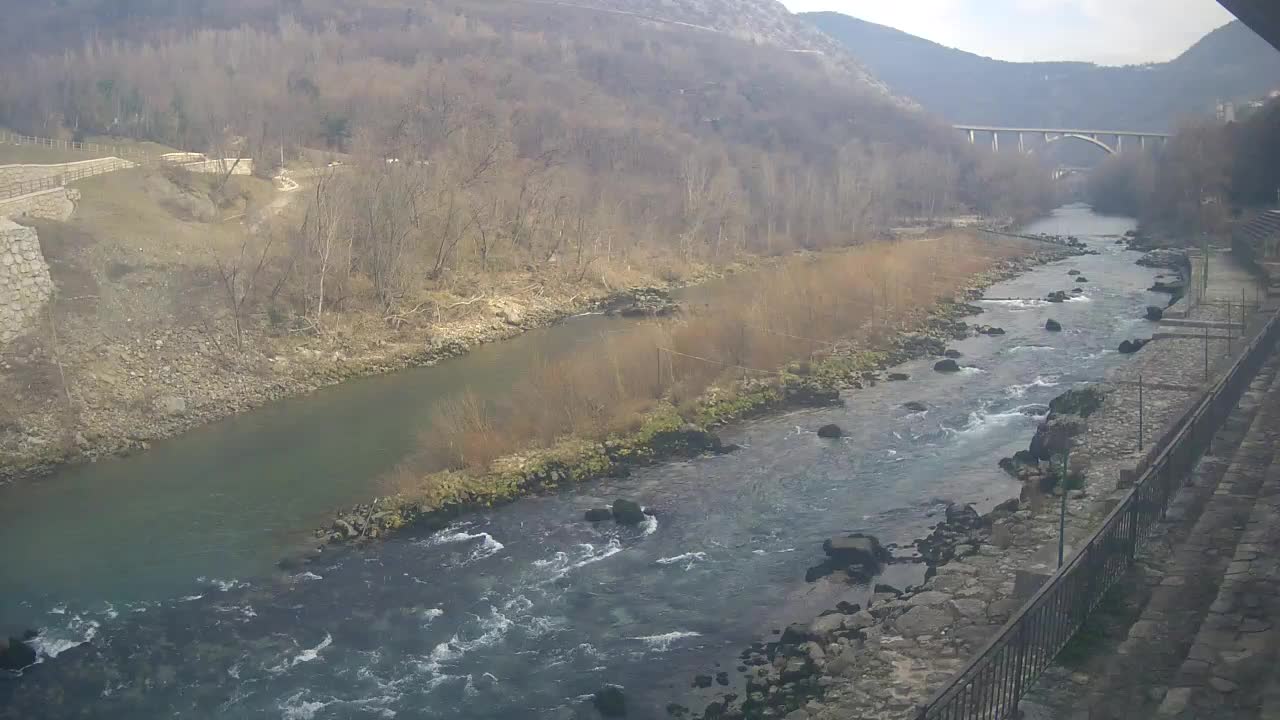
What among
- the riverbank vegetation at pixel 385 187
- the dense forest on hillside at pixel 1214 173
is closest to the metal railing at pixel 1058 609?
the riverbank vegetation at pixel 385 187

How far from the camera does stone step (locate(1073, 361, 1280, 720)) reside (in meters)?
5.34

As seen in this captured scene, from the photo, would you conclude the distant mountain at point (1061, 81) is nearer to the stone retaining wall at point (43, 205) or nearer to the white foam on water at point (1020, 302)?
the white foam on water at point (1020, 302)

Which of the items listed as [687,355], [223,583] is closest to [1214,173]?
[687,355]

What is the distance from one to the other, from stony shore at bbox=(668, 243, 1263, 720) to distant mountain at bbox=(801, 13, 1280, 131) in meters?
51.3

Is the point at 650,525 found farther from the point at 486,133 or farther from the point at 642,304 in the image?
the point at 486,133

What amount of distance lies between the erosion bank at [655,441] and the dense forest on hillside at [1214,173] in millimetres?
20500

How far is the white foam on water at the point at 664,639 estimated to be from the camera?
905 cm

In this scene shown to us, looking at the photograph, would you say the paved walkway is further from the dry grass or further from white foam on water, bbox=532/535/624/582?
the dry grass

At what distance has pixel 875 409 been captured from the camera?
662 inches

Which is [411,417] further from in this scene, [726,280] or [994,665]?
[726,280]

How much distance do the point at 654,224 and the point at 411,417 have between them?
20578mm

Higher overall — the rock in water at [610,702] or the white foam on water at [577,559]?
the white foam on water at [577,559]

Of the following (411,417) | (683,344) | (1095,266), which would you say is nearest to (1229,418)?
(683,344)

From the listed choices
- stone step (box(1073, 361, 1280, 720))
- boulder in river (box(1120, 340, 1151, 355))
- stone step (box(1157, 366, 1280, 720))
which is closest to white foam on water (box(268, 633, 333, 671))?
stone step (box(1073, 361, 1280, 720))
